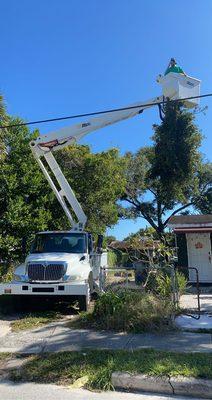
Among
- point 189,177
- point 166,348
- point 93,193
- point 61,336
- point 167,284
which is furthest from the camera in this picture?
point 93,193

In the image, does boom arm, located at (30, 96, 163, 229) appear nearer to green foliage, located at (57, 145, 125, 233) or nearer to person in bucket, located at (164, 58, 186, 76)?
person in bucket, located at (164, 58, 186, 76)

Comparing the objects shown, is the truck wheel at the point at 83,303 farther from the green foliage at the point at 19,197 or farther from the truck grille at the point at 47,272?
the green foliage at the point at 19,197

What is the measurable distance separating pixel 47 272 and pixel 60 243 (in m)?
1.61

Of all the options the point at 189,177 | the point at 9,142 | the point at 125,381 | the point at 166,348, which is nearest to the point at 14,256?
the point at 9,142

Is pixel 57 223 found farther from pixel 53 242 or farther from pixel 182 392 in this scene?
pixel 182 392

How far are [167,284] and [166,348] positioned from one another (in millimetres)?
3389

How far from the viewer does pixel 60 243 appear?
13.0m

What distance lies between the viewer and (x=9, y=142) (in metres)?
19.2

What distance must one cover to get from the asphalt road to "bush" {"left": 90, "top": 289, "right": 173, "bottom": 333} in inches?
130

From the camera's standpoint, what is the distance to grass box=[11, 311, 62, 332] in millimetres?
9984

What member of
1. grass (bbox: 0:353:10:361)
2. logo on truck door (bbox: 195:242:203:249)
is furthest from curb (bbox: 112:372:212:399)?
logo on truck door (bbox: 195:242:203:249)

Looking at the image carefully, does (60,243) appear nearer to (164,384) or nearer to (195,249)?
(164,384)

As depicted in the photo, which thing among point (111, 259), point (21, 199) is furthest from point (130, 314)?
point (111, 259)

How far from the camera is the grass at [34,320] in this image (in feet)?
32.8
